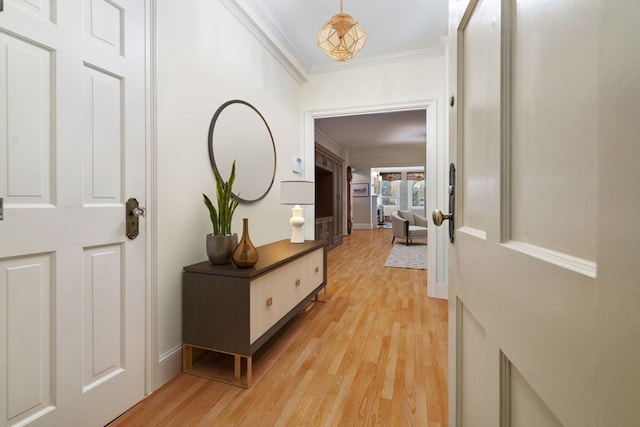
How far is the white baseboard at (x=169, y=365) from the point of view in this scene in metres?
1.48

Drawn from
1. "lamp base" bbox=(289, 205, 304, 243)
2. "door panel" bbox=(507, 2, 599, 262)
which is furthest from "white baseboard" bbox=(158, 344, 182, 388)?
"door panel" bbox=(507, 2, 599, 262)

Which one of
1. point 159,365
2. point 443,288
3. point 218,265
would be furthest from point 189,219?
point 443,288

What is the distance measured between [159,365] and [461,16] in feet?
6.48

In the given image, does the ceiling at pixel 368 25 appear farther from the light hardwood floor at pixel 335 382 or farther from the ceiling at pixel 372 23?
the light hardwood floor at pixel 335 382

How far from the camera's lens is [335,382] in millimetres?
1496

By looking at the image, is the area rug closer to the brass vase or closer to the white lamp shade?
the white lamp shade

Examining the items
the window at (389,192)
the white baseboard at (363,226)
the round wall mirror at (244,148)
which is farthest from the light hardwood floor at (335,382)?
the window at (389,192)

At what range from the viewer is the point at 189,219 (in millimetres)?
1705

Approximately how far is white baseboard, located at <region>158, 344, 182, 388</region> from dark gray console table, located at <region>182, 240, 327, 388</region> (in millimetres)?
33

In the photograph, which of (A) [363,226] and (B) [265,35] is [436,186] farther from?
(A) [363,226]

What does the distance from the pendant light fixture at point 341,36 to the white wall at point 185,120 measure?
2.40ft

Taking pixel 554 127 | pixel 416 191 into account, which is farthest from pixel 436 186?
pixel 416 191

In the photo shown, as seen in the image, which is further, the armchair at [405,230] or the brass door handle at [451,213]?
the armchair at [405,230]

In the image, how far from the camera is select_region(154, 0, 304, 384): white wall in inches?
59.4
